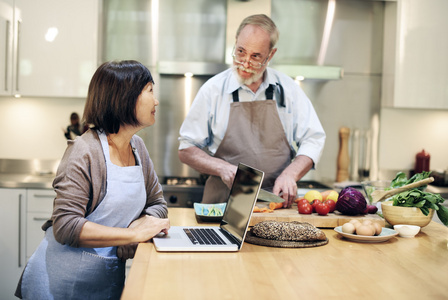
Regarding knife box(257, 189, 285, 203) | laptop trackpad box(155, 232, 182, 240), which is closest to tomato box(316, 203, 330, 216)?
knife box(257, 189, 285, 203)

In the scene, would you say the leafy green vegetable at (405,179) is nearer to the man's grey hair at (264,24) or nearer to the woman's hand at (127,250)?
the man's grey hair at (264,24)

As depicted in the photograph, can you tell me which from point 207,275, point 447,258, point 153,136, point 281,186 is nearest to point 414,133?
point 153,136

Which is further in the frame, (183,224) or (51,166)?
(51,166)

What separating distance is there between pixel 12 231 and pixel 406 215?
273cm

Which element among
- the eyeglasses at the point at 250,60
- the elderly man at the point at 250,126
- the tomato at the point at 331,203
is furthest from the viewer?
the elderly man at the point at 250,126

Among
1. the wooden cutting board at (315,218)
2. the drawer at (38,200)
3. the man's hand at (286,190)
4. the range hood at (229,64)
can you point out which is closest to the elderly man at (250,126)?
the man's hand at (286,190)

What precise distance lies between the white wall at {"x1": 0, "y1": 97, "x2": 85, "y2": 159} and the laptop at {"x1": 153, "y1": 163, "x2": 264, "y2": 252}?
263cm

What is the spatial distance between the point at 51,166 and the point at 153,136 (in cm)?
86

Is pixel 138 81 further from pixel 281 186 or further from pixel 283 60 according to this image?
pixel 283 60

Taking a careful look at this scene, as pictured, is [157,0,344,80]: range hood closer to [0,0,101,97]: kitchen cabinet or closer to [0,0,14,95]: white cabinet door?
[0,0,101,97]: kitchen cabinet

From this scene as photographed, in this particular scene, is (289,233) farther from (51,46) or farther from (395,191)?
(51,46)

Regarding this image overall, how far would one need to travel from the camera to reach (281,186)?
229 cm

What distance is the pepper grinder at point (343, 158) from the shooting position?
4.17 meters

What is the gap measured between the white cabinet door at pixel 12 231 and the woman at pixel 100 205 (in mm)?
1952
